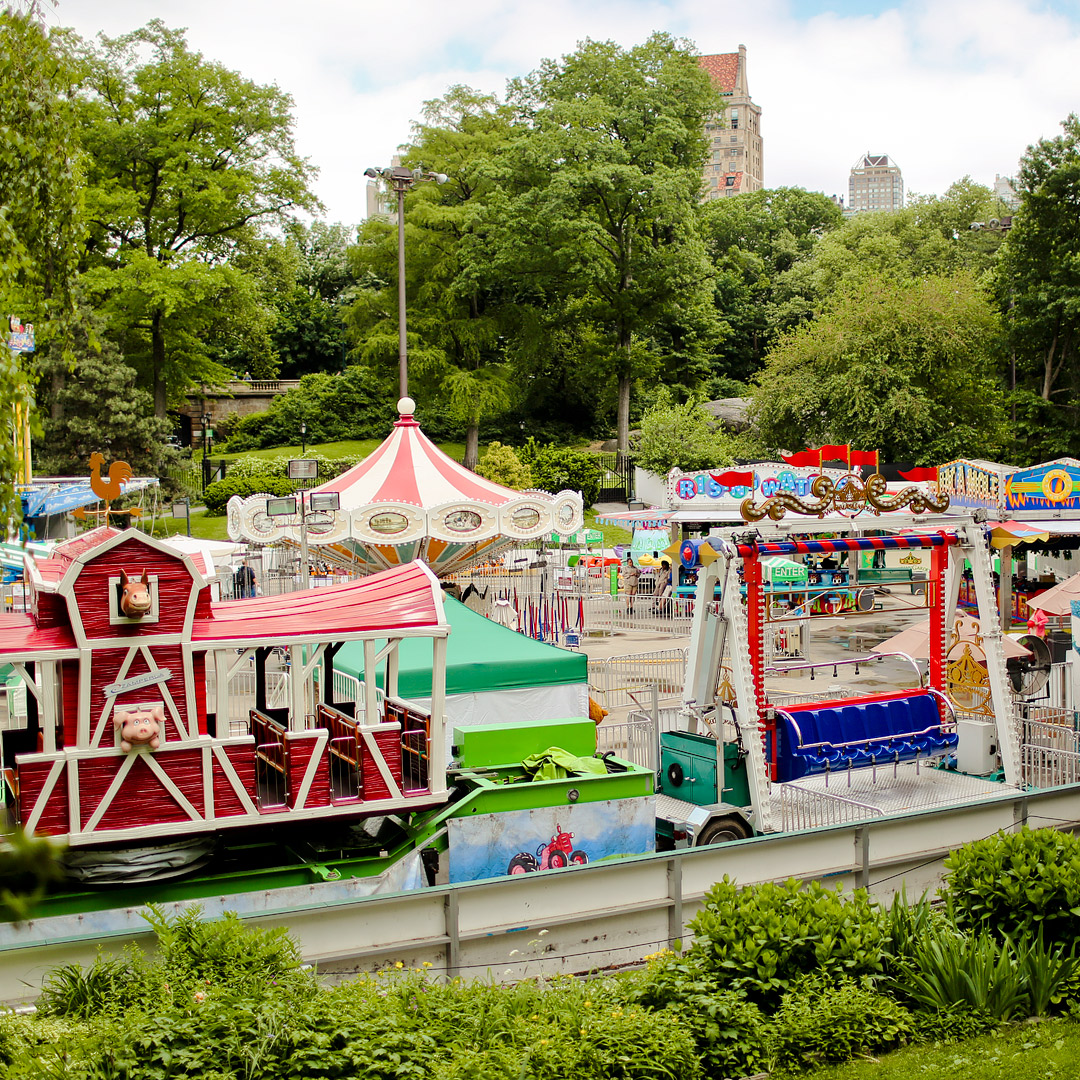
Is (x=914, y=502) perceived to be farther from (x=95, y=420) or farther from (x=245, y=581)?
(x=95, y=420)

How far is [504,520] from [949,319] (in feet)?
96.0

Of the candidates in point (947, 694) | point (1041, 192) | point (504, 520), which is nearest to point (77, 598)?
point (947, 694)

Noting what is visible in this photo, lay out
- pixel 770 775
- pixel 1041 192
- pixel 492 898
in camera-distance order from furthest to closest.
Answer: pixel 1041 192, pixel 770 775, pixel 492 898

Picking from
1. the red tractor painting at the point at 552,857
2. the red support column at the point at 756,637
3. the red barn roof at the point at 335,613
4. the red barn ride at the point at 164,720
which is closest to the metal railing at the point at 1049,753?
the red support column at the point at 756,637

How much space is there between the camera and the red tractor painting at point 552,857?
9.56m

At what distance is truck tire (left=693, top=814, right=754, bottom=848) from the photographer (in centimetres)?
1087

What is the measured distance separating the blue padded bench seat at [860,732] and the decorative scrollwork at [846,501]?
215 cm

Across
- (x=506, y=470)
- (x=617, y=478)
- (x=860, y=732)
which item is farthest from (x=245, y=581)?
(x=617, y=478)

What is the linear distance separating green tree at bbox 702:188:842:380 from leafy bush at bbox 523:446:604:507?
62.2ft

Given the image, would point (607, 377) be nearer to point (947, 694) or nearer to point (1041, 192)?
point (1041, 192)

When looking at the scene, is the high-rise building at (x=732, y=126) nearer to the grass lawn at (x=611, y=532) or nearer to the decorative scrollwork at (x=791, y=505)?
the grass lawn at (x=611, y=532)

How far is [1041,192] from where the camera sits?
132ft

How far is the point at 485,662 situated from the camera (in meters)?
14.0

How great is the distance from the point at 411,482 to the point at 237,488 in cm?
2631
